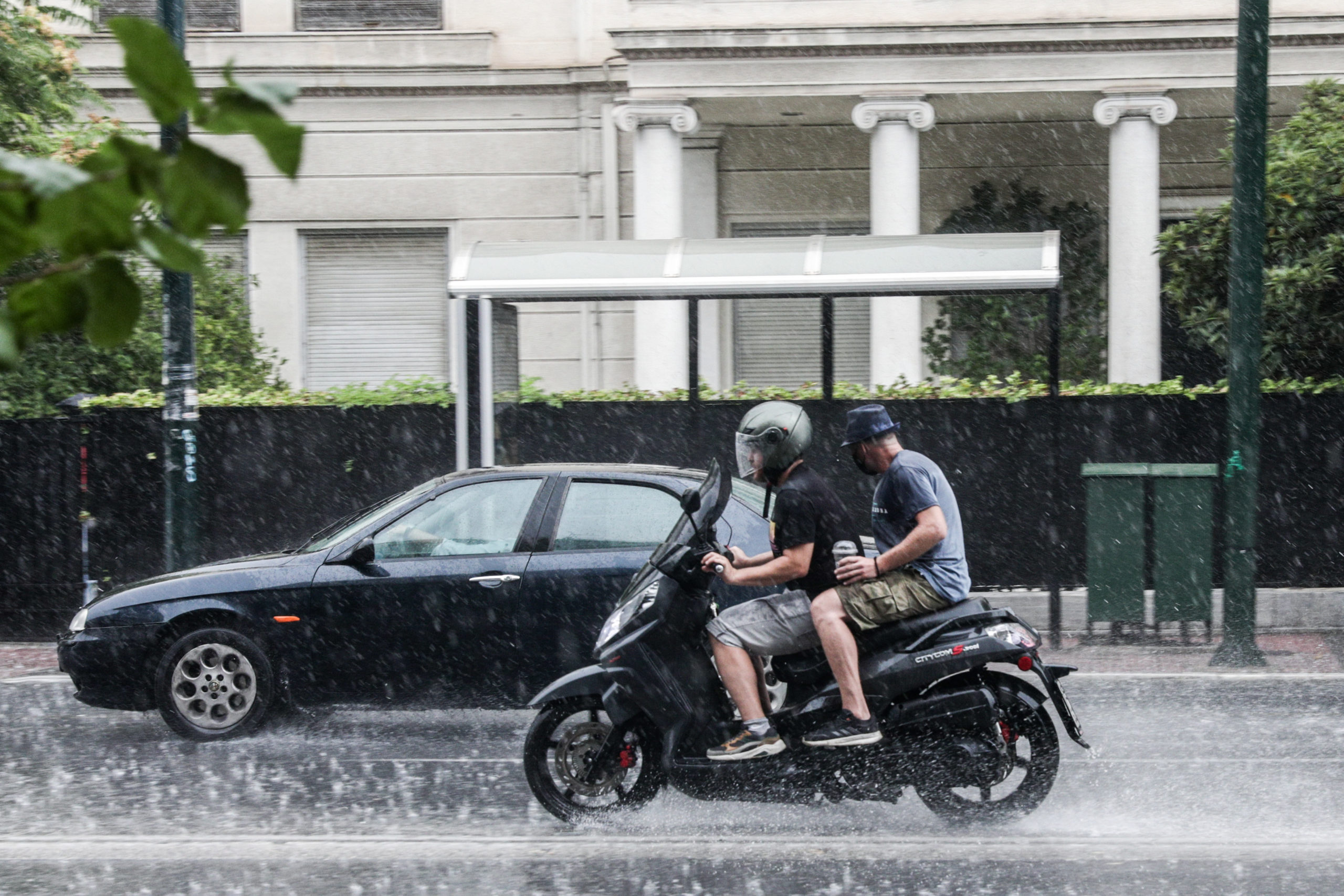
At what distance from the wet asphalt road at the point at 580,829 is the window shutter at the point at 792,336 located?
33.9 ft

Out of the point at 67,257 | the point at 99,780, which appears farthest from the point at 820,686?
the point at 67,257

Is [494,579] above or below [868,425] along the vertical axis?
below

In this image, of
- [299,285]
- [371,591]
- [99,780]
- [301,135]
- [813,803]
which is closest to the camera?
[301,135]

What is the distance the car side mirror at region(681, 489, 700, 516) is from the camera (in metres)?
5.54

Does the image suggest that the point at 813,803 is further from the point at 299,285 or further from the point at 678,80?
the point at 299,285

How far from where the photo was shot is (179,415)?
10.4 m

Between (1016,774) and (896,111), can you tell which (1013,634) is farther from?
(896,111)

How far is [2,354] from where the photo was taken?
1580 mm

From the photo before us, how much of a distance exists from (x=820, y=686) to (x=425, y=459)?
24.1ft

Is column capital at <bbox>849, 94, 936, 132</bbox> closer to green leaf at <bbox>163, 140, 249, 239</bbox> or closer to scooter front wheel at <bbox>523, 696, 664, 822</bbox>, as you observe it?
scooter front wheel at <bbox>523, 696, 664, 822</bbox>

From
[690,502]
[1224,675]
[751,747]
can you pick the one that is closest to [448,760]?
[751,747]

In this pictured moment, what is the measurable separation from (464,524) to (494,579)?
16.7 inches

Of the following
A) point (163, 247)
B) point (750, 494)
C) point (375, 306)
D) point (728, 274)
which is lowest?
point (750, 494)

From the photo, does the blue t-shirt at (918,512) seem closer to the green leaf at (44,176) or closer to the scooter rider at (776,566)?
the scooter rider at (776,566)
